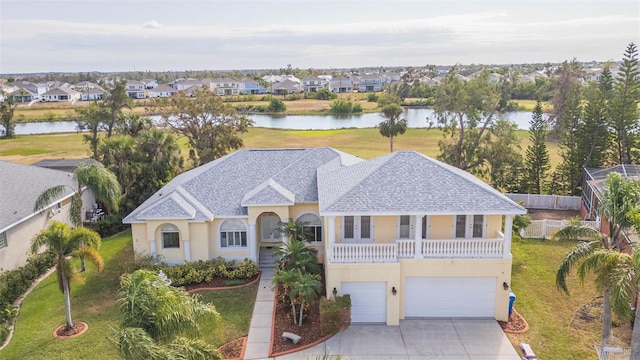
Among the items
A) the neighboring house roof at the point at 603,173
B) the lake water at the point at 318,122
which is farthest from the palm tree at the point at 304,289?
the lake water at the point at 318,122

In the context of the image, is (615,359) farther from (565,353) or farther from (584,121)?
(584,121)

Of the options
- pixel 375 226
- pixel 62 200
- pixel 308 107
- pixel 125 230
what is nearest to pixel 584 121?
pixel 375 226

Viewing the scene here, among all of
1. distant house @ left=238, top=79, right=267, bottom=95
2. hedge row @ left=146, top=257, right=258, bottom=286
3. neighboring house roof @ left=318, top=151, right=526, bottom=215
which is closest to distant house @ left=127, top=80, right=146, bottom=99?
distant house @ left=238, top=79, right=267, bottom=95

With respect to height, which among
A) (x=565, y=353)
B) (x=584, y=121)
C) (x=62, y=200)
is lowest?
(x=565, y=353)

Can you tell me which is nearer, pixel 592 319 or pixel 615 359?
pixel 615 359

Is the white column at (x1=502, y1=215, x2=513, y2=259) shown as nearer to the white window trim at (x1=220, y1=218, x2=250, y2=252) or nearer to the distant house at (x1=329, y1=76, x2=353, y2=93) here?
the white window trim at (x1=220, y1=218, x2=250, y2=252)

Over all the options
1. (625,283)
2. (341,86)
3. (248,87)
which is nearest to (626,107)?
(625,283)

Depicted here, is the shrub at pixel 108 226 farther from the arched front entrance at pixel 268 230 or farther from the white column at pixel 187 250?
the arched front entrance at pixel 268 230

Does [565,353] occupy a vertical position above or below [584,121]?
below
